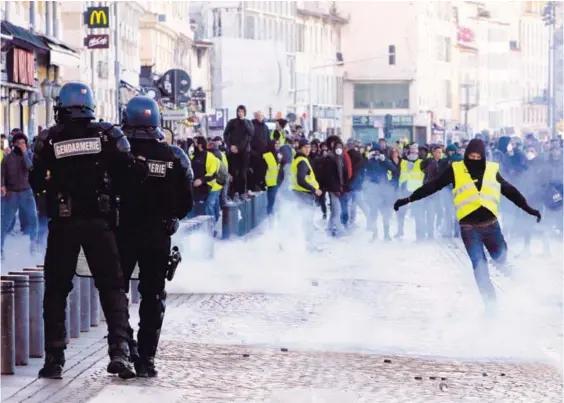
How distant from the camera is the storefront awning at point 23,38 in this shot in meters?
44.9

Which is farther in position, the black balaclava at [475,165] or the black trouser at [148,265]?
the black balaclava at [475,165]

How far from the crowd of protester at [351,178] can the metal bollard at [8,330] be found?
50.8ft

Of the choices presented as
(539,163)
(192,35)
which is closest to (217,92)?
(192,35)

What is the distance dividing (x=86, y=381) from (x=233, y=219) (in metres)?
18.3

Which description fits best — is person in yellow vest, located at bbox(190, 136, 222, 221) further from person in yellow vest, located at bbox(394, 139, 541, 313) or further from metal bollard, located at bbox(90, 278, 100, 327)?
metal bollard, located at bbox(90, 278, 100, 327)

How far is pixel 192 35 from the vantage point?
106 m

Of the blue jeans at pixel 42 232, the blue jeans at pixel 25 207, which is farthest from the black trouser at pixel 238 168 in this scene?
the blue jeans at pixel 25 207

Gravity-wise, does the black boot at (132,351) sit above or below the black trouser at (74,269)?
below

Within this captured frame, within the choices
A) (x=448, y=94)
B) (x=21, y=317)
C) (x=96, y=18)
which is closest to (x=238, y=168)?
(x=96, y=18)

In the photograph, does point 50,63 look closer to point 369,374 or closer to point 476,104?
point 369,374

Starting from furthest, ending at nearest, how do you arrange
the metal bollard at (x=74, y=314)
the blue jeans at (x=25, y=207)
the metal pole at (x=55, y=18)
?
1. the metal pole at (x=55, y=18)
2. the blue jeans at (x=25, y=207)
3. the metal bollard at (x=74, y=314)

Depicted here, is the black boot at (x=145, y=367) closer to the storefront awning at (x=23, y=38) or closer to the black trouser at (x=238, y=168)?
the black trouser at (x=238, y=168)

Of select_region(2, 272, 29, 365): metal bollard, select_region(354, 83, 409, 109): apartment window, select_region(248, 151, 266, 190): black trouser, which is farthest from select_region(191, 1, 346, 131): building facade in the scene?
select_region(2, 272, 29, 365): metal bollard

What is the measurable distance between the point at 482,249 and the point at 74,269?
5732 millimetres
